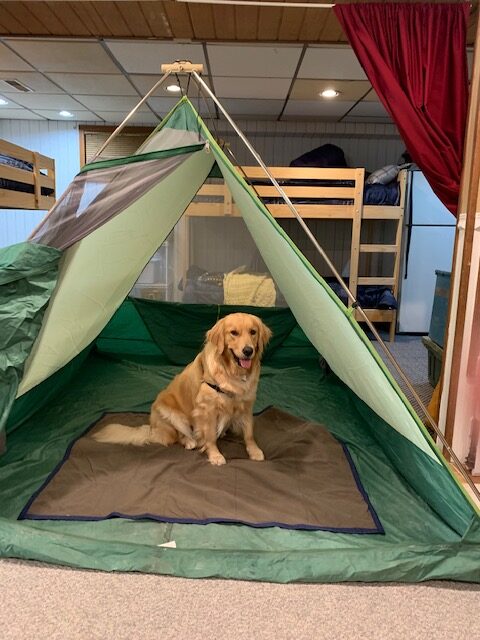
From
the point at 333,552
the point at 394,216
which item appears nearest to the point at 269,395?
the point at 333,552

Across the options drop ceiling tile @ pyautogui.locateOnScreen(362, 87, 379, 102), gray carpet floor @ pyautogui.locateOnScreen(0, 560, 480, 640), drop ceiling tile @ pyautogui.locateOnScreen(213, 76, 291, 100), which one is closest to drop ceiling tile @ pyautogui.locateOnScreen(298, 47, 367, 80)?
drop ceiling tile @ pyautogui.locateOnScreen(213, 76, 291, 100)

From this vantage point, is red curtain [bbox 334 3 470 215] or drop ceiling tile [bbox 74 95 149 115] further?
drop ceiling tile [bbox 74 95 149 115]

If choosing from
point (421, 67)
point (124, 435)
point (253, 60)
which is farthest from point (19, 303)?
point (253, 60)

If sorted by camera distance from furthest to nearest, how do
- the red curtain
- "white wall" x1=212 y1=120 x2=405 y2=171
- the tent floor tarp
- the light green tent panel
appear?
1. "white wall" x1=212 y1=120 x2=405 y2=171
2. the red curtain
3. the light green tent panel
4. the tent floor tarp

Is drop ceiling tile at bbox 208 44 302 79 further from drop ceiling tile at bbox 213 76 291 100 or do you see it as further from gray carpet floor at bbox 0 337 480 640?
gray carpet floor at bbox 0 337 480 640

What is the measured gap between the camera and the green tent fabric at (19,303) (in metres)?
1.67

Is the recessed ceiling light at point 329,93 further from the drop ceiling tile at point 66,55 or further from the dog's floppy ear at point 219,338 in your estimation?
the dog's floppy ear at point 219,338

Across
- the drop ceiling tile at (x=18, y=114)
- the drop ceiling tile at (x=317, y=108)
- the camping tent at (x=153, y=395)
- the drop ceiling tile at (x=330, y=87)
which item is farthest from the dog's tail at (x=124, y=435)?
the drop ceiling tile at (x=18, y=114)

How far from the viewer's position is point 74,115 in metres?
5.30

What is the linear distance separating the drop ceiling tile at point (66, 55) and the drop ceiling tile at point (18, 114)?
1861 millimetres

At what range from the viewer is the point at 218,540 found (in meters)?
1.55

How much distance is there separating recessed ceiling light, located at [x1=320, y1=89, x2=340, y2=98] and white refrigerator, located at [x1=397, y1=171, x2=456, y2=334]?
1.19m

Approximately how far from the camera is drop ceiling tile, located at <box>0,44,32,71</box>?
329 centimetres

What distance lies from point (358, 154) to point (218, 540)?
5.06 metres
